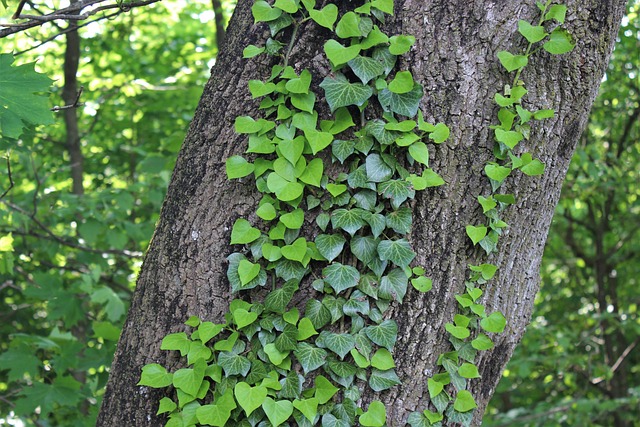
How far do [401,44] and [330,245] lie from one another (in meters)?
0.49

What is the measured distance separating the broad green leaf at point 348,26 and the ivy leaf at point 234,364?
0.80 m

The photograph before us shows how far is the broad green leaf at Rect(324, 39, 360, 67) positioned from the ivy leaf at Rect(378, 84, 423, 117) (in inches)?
4.3

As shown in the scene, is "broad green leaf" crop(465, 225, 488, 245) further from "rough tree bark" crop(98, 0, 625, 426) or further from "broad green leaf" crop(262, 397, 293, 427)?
"broad green leaf" crop(262, 397, 293, 427)

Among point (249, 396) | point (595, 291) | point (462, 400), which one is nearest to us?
point (249, 396)

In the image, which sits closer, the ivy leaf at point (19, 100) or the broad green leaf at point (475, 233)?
the broad green leaf at point (475, 233)

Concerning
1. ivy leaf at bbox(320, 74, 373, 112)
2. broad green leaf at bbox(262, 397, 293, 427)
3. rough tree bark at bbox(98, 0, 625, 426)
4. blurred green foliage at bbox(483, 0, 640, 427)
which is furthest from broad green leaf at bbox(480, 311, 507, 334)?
blurred green foliage at bbox(483, 0, 640, 427)

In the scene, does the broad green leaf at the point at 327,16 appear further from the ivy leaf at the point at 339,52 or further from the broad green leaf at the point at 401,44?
the broad green leaf at the point at 401,44

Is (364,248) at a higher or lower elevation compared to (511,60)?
lower

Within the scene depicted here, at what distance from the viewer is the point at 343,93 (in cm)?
145

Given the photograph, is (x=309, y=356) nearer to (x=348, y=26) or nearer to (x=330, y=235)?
(x=330, y=235)

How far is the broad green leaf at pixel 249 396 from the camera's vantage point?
1437 millimetres

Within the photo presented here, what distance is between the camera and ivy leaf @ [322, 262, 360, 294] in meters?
1.45

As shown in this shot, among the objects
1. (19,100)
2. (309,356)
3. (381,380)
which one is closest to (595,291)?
(381,380)

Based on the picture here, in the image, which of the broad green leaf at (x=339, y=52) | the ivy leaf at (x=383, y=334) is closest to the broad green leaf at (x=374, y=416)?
the ivy leaf at (x=383, y=334)
